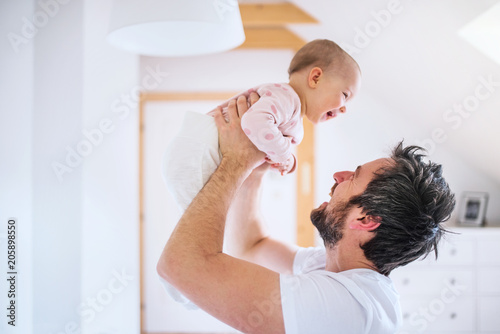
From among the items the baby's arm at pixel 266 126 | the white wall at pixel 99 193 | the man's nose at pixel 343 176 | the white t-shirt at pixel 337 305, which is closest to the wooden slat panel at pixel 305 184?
the white wall at pixel 99 193

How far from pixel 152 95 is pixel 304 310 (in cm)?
339

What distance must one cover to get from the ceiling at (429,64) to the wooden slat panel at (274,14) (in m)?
0.14

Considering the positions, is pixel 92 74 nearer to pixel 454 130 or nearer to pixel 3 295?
pixel 3 295

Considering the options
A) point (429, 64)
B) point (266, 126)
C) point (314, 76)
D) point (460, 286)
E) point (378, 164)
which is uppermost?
point (429, 64)

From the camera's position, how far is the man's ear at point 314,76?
4.78 feet

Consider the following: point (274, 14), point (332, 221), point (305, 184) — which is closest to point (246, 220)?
point (332, 221)

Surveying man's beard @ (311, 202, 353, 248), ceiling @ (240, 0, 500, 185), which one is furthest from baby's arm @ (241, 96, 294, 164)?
ceiling @ (240, 0, 500, 185)

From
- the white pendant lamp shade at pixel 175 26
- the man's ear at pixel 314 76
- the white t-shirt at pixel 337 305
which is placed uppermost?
the white pendant lamp shade at pixel 175 26

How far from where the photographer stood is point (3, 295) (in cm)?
101

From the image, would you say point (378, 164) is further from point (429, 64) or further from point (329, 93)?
point (429, 64)

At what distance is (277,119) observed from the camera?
123 cm

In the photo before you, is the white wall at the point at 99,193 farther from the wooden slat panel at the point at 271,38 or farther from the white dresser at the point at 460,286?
the white dresser at the point at 460,286

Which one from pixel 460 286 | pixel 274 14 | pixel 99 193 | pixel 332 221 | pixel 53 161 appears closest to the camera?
pixel 53 161

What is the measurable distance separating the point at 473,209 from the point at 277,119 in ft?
9.90
